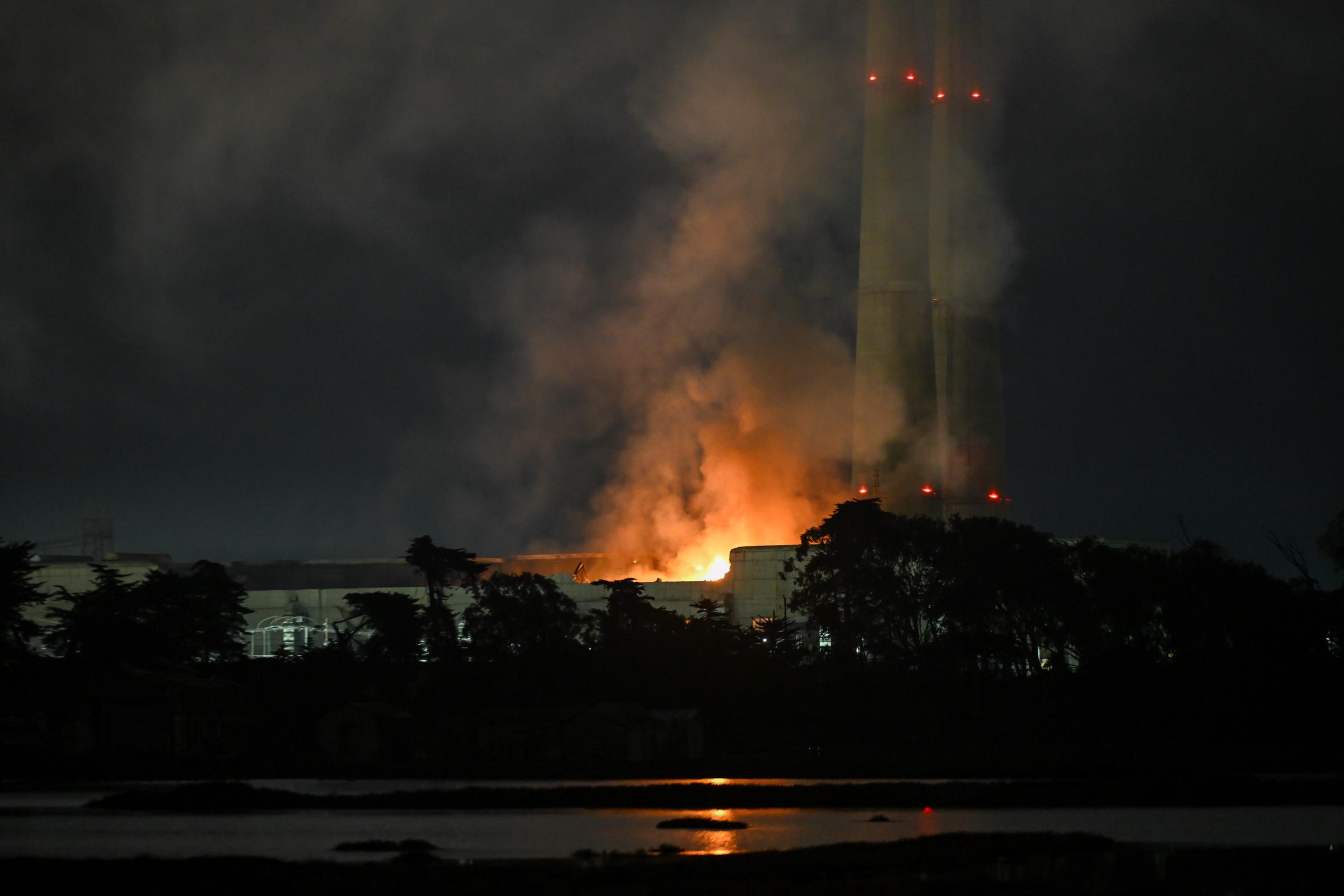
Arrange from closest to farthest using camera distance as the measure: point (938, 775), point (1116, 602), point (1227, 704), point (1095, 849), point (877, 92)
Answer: point (1095, 849)
point (938, 775)
point (1227, 704)
point (1116, 602)
point (877, 92)

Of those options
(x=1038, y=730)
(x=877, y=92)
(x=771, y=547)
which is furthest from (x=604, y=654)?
(x=877, y=92)

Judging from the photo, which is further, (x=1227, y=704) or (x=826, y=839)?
(x=1227, y=704)

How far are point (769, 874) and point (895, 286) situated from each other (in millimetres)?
86527

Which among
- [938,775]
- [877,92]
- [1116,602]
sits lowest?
[938,775]

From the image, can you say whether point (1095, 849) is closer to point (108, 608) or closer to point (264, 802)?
point (264, 802)

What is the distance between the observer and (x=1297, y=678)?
3487 inches

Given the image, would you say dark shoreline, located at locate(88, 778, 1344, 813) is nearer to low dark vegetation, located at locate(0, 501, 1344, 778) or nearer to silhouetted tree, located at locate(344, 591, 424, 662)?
low dark vegetation, located at locate(0, 501, 1344, 778)

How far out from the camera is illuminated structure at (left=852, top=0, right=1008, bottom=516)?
400 ft

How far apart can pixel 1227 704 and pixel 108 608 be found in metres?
60.2

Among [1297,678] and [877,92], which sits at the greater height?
[877,92]

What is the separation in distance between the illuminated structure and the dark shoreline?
5622 cm

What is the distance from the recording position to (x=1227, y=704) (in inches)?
3460

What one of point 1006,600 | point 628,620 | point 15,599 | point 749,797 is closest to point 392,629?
point 628,620

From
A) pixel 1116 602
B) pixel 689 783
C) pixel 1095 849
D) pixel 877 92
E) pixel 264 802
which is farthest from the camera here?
pixel 877 92
